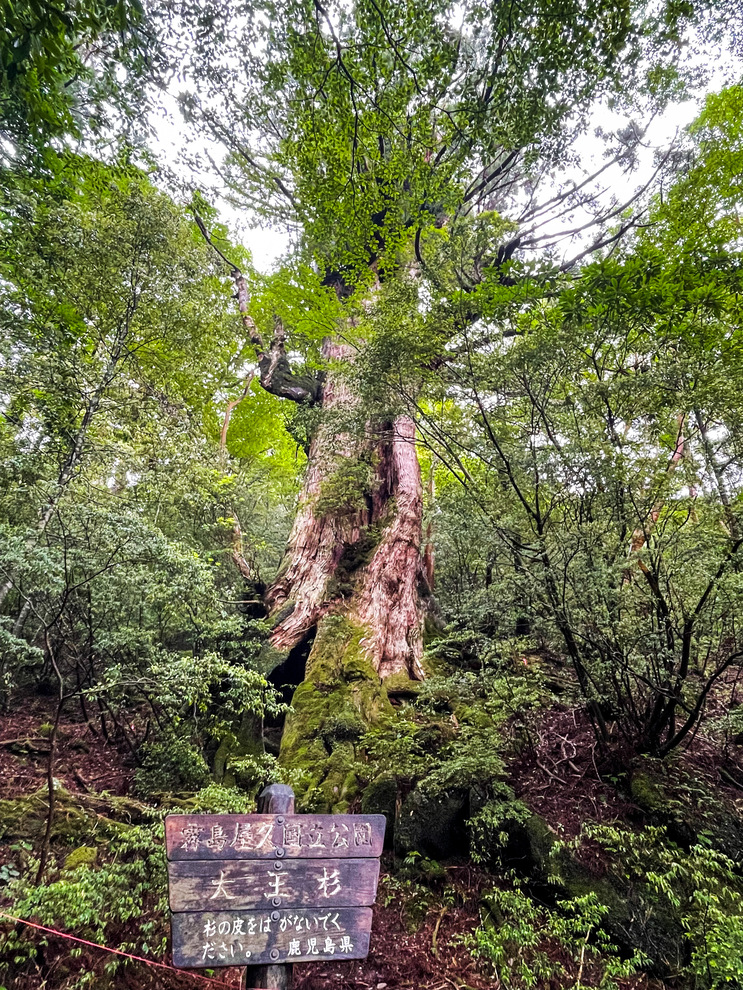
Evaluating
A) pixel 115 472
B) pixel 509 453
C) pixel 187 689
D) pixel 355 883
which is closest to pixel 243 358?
pixel 115 472

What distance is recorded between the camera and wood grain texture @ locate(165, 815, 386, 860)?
190 centimetres

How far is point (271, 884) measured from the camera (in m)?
1.95

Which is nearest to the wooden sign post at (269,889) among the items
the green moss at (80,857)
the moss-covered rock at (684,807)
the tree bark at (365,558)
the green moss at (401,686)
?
the green moss at (80,857)

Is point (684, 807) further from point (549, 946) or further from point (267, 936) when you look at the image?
point (267, 936)

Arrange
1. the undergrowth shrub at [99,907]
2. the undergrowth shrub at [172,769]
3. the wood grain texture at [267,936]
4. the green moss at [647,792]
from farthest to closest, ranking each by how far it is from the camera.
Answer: the undergrowth shrub at [172,769] < the green moss at [647,792] < the undergrowth shrub at [99,907] < the wood grain texture at [267,936]

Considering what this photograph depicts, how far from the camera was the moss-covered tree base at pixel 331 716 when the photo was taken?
413 cm

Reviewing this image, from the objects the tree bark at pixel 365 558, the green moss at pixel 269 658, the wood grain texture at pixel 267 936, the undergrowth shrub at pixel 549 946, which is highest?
the tree bark at pixel 365 558

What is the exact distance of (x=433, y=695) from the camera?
495 centimetres

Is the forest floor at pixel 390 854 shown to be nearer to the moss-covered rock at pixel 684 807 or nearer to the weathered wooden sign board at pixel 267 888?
the moss-covered rock at pixel 684 807

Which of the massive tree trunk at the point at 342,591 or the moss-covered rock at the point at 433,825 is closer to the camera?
the moss-covered rock at the point at 433,825

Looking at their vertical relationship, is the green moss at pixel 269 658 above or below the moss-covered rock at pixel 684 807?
above

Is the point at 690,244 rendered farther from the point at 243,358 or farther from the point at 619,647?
the point at 243,358

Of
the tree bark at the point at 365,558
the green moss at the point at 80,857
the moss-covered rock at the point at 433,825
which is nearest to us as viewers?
the green moss at the point at 80,857

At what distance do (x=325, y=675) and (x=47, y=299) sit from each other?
17.5 feet
